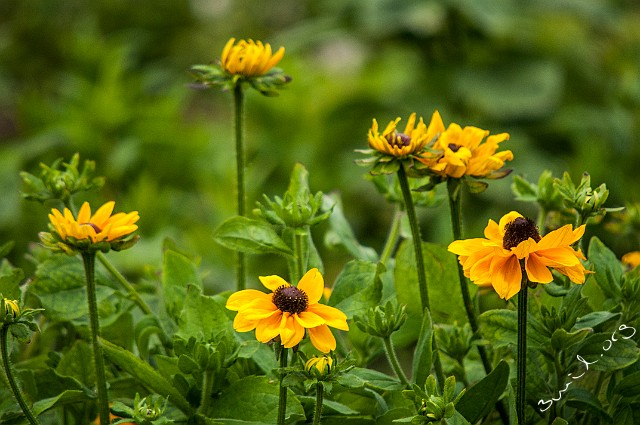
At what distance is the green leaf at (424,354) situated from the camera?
2.72 feet

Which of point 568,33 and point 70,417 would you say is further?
point 568,33

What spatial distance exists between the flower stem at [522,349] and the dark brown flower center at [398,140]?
6.3 inches

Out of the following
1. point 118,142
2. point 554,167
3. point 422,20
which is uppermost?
point 422,20

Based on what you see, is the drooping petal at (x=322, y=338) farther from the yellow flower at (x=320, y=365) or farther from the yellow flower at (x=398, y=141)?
the yellow flower at (x=398, y=141)

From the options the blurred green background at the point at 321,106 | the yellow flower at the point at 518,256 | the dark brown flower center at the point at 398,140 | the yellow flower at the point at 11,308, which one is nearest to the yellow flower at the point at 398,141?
the dark brown flower center at the point at 398,140

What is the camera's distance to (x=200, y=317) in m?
0.86

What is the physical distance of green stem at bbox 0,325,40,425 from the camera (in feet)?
2.52

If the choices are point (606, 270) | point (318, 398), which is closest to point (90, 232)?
point (318, 398)

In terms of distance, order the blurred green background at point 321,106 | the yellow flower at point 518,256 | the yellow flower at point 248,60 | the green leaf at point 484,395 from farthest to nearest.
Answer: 1. the blurred green background at point 321,106
2. the yellow flower at point 248,60
3. the green leaf at point 484,395
4. the yellow flower at point 518,256

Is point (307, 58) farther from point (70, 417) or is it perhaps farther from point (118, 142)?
point (70, 417)

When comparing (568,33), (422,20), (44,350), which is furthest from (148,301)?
(568,33)

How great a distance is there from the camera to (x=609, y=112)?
9.18 ft

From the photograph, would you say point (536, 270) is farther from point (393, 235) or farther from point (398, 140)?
point (393, 235)

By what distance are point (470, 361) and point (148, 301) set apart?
13.8 inches
